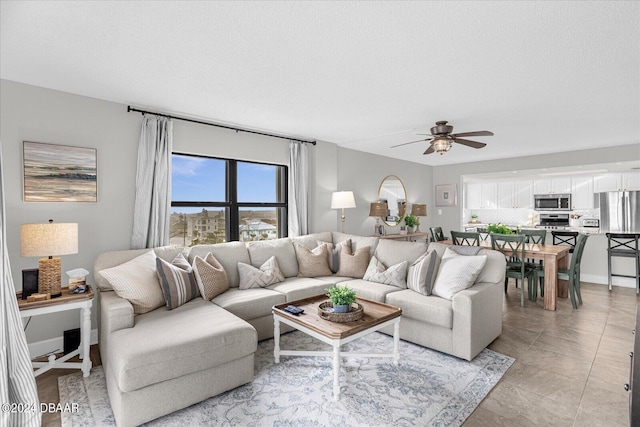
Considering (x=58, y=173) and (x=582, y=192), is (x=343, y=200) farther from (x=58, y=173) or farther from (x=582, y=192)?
(x=582, y=192)

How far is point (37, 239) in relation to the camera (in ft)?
7.89

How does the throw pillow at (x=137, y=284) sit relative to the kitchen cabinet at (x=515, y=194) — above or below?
below

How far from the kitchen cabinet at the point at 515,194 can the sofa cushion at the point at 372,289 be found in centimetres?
567

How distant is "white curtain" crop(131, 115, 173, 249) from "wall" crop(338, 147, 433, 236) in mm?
2565

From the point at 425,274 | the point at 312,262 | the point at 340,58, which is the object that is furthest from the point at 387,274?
the point at 340,58

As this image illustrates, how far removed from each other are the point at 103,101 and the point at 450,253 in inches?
154

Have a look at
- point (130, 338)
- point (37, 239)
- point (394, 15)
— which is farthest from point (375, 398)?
point (37, 239)

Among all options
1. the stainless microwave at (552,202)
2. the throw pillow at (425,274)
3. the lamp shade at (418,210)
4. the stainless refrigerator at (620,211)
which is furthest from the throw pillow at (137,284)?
the stainless microwave at (552,202)

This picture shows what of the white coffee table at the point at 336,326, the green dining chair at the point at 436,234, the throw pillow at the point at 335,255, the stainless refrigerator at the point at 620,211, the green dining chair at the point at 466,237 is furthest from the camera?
the green dining chair at the point at 436,234

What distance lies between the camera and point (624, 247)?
541 cm

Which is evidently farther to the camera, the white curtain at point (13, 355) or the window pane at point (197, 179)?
the window pane at point (197, 179)

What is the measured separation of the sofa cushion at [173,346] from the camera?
193 cm

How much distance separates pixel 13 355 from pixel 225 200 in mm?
2651

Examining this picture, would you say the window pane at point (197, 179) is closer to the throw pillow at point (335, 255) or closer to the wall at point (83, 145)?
the wall at point (83, 145)
